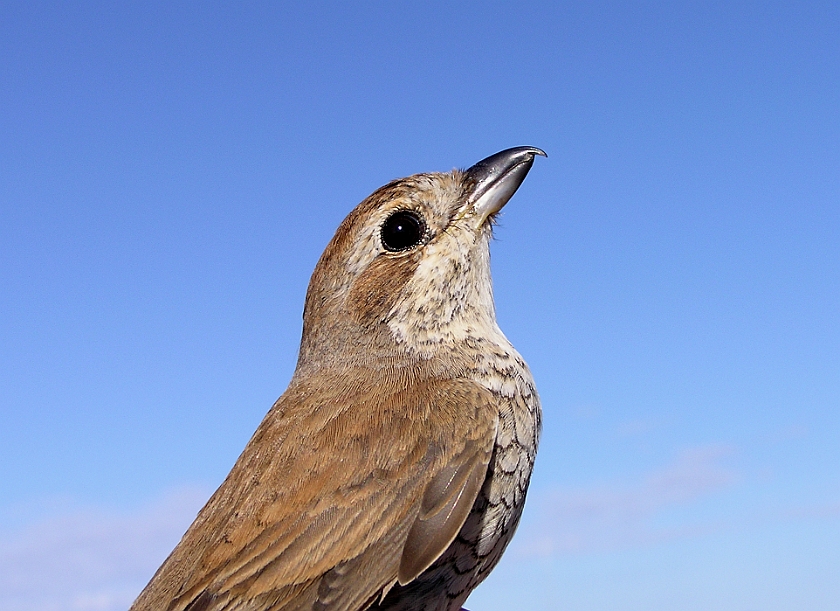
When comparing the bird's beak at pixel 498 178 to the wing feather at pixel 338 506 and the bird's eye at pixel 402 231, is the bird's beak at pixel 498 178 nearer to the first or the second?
the bird's eye at pixel 402 231

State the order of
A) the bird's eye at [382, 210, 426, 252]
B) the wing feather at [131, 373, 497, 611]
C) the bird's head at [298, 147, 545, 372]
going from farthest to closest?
the bird's eye at [382, 210, 426, 252] → the bird's head at [298, 147, 545, 372] → the wing feather at [131, 373, 497, 611]

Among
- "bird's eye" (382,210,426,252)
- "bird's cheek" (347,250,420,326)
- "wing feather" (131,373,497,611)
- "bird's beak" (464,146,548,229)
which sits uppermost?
"bird's beak" (464,146,548,229)

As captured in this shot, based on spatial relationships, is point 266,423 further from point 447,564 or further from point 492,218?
point 492,218

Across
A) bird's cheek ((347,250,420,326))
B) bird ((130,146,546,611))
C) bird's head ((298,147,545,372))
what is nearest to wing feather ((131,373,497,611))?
bird ((130,146,546,611))

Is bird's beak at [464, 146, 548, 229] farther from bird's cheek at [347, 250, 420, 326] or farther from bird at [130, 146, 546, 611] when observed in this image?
bird's cheek at [347, 250, 420, 326]

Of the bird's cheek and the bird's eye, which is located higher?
the bird's eye

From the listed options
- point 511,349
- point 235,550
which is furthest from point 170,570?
point 511,349

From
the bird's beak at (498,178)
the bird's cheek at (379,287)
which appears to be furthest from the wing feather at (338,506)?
the bird's beak at (498,178)

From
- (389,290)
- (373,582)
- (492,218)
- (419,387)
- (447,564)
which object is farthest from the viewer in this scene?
(492,218)

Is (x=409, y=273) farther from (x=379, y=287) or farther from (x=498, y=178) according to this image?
(x=498, y=178)
